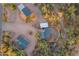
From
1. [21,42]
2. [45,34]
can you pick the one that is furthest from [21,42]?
[45,34]

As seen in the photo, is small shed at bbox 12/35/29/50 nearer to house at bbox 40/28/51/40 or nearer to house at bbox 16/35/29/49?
house at bbox 16/35/29/49

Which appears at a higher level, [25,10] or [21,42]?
[25,10]

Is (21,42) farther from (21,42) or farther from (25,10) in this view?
(25,10)

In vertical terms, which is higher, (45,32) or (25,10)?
(25,10)

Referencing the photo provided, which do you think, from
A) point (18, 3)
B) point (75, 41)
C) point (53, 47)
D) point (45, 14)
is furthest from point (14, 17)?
point (75, 41)

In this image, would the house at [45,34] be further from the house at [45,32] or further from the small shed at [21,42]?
the small shed at [21,42]

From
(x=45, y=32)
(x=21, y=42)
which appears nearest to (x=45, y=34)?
(x=45, y=32)

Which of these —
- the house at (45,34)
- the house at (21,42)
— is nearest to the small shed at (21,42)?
the house at (21,42)

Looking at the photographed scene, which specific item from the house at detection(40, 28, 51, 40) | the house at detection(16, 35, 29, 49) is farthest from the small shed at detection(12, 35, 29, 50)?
the house at detection(40, 28, 51, 40)

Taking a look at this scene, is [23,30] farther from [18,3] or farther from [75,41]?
[75,41]

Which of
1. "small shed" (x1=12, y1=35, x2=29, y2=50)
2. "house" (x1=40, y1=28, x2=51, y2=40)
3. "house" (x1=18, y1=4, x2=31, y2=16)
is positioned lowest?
"small shed" (x1=12, y1=35, x2=29, y2=50)
